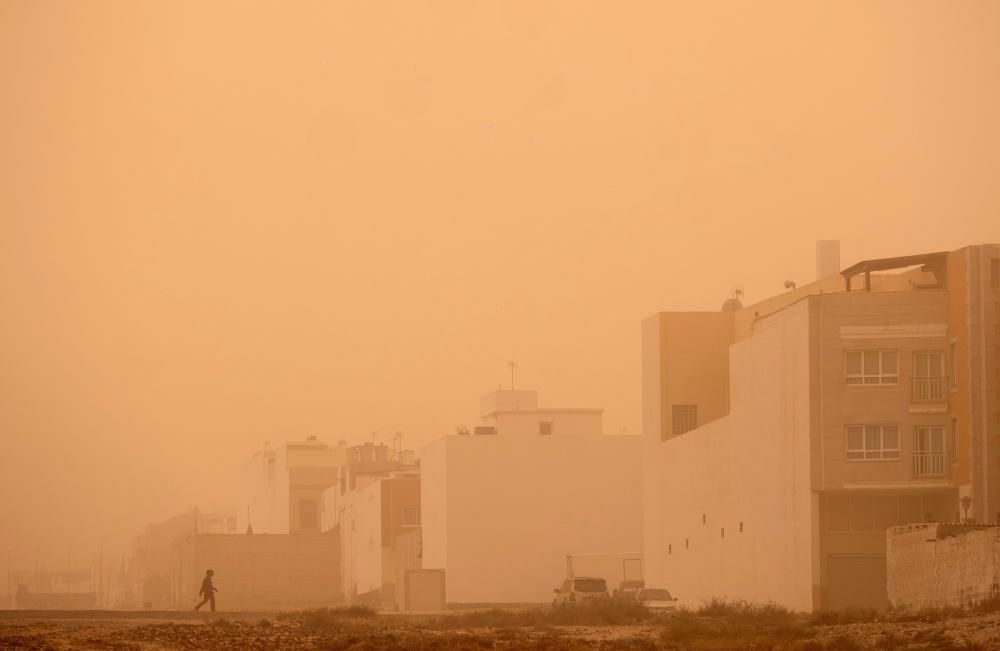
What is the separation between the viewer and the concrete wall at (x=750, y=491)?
61.9 m

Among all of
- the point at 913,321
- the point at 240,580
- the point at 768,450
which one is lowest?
the point at 240,580

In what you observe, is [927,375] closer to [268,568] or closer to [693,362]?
[693,362]

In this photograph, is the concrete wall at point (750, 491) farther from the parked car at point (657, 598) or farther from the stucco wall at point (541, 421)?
the stucco wall at point (541, 421)

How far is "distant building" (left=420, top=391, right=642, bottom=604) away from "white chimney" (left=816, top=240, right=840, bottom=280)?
2426cm

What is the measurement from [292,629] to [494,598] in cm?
4798

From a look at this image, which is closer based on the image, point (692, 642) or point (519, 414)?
point (692, 642)

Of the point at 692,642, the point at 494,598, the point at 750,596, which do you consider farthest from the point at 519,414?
the point at 692,642

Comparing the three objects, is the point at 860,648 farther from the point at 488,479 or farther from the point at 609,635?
the point at 488,479

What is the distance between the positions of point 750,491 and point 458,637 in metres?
28.0

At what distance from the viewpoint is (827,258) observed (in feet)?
246

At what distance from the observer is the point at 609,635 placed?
44688mm

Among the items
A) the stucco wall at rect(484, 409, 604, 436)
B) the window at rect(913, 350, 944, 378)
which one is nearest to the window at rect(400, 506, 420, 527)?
the stucco wall at rect(484, 409, 604, 436)

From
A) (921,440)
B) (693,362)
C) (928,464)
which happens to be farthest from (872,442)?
(693,362)

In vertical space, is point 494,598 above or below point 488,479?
below
